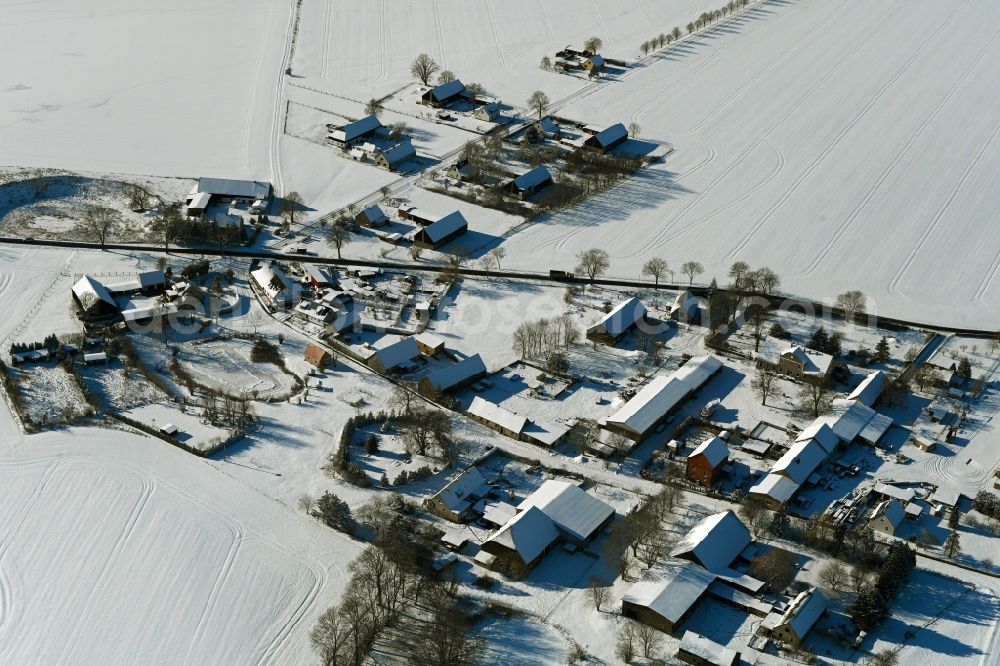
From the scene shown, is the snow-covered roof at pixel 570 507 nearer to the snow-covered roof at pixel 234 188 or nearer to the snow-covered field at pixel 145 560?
the snow-covered field at pixel 145 560

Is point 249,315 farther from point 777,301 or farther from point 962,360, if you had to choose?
point 962,360

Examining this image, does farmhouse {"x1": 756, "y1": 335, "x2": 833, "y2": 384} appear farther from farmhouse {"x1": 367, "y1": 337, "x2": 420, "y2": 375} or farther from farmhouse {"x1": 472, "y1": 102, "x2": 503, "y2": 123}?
farmhouse {"x1": 472, "y1": 102, "x2": 503, "y2": 123}

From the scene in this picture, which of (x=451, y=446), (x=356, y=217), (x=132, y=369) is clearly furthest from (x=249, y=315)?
(x=451, y=446)

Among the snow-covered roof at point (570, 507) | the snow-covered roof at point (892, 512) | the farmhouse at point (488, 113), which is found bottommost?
the snow-covered roof at point (570, 507)

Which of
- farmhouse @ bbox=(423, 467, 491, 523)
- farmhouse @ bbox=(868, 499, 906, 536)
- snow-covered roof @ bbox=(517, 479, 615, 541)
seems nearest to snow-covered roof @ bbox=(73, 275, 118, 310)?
farmhouse @ bbox=(423, 467, 491, 523)

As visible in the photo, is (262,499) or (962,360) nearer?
(262,499)

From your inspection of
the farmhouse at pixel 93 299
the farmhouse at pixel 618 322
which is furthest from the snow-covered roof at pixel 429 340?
the farmhouse at pixel 93 299
